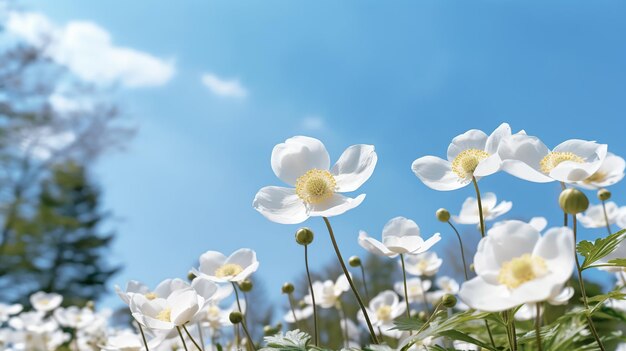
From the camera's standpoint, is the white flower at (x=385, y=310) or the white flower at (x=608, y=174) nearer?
the white flower at (x=608, y=174)

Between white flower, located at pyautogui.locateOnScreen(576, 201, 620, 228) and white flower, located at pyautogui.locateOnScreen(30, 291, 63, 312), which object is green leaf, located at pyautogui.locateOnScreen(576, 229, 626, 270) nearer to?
white flower, located at pyautogui.locateOnScreen(576, 201, 620, 228)

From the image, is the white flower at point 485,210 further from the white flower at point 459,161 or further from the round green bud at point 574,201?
the round green bud at point 574,201

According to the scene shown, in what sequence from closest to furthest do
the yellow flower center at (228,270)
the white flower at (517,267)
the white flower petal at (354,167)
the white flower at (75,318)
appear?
the white flower at (517,267) → the white flower petal at (354,167) → the yellow flower center at (228,270) → the white flower at (75,318)

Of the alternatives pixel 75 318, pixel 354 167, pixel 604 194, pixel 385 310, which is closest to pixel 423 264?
pixel 385 310

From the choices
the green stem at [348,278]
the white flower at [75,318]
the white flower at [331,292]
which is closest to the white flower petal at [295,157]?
the green stem at [348,278]

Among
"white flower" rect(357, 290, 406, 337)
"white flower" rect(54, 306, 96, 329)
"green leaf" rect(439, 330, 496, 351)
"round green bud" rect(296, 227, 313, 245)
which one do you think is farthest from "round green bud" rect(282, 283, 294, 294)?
"white flower" rect(54, 306, 96, 329)
